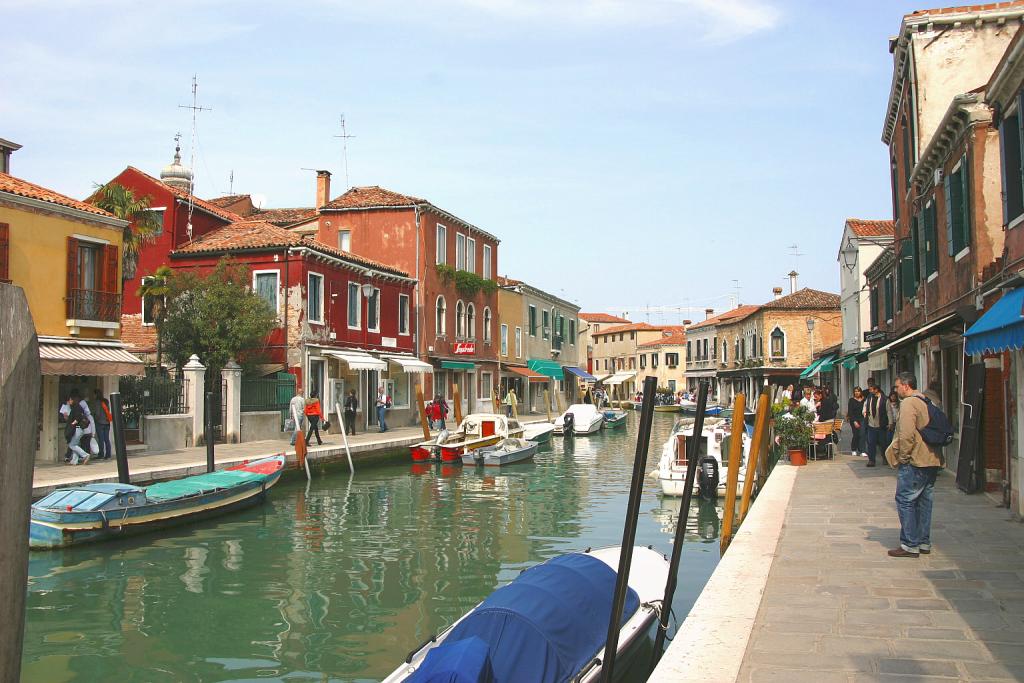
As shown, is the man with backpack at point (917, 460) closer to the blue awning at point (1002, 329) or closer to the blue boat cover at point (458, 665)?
the blue awning at point (1002, 329)

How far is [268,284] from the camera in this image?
89.5 ft

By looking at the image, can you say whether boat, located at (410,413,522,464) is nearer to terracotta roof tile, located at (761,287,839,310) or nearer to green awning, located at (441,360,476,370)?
green awning, located at (441,360,476,370)

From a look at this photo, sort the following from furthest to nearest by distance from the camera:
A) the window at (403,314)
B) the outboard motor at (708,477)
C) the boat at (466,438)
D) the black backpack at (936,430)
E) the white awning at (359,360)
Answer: the window at (403,314)
the white awning at (359,360)
the boat at (466,438)
the outboard motor at (708,477)
the black backpack at (936,430)

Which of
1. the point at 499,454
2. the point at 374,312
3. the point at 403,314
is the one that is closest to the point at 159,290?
the point at 374,312

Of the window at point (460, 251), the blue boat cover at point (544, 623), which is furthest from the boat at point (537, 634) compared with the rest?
the window at point (460, 251)

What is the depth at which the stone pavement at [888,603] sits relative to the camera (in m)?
4.72

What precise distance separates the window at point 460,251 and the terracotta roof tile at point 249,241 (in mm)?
8700

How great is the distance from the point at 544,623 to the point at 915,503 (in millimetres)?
3793

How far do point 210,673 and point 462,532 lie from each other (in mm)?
6837

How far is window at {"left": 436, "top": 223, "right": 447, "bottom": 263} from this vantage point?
36.8 meters

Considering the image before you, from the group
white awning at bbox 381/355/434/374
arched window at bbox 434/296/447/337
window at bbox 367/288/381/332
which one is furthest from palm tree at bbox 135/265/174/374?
arched window at bbox 434/296/447/337

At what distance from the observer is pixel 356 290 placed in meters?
30.6

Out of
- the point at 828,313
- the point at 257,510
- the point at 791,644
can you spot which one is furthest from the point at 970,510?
the point at 828,313

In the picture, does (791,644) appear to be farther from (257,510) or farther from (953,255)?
(257,510)
